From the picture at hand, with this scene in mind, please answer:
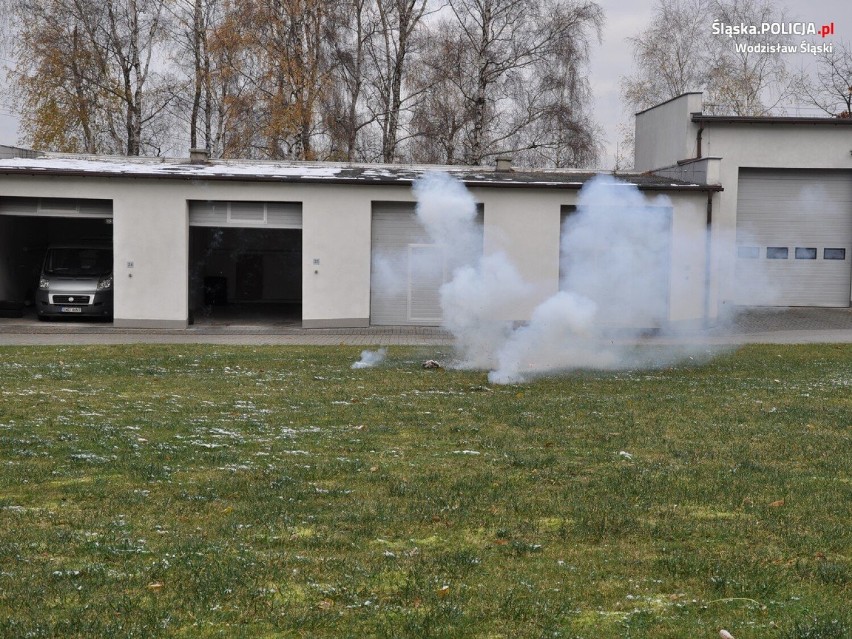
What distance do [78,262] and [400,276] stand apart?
33.9 ft

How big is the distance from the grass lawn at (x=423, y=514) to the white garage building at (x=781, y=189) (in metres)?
18.4

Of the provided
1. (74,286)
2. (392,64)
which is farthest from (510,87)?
(74,286)

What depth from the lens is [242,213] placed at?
28.6 metres

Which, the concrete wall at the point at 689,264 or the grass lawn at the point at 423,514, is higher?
the concrete wall at the point at 689,264

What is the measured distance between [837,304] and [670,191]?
327 inches

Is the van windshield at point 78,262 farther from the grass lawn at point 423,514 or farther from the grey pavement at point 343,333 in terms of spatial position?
the grass lawn at point 423,514

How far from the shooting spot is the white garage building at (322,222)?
2814cm

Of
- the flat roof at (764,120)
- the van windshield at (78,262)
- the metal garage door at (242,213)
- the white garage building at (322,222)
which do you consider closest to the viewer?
the white garage building at (322,222)

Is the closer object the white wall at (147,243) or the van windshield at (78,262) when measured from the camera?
the white wall at (147,243)

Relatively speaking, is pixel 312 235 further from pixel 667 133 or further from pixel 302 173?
pixel 667 133

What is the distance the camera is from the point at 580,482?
28.5 ft

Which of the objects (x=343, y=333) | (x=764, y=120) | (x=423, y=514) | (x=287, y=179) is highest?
(x=764, y=120)

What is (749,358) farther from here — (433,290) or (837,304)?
(837,304)

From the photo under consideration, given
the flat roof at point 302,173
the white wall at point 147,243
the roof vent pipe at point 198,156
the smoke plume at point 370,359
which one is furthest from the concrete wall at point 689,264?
the roof vent pipe at point 198,156
